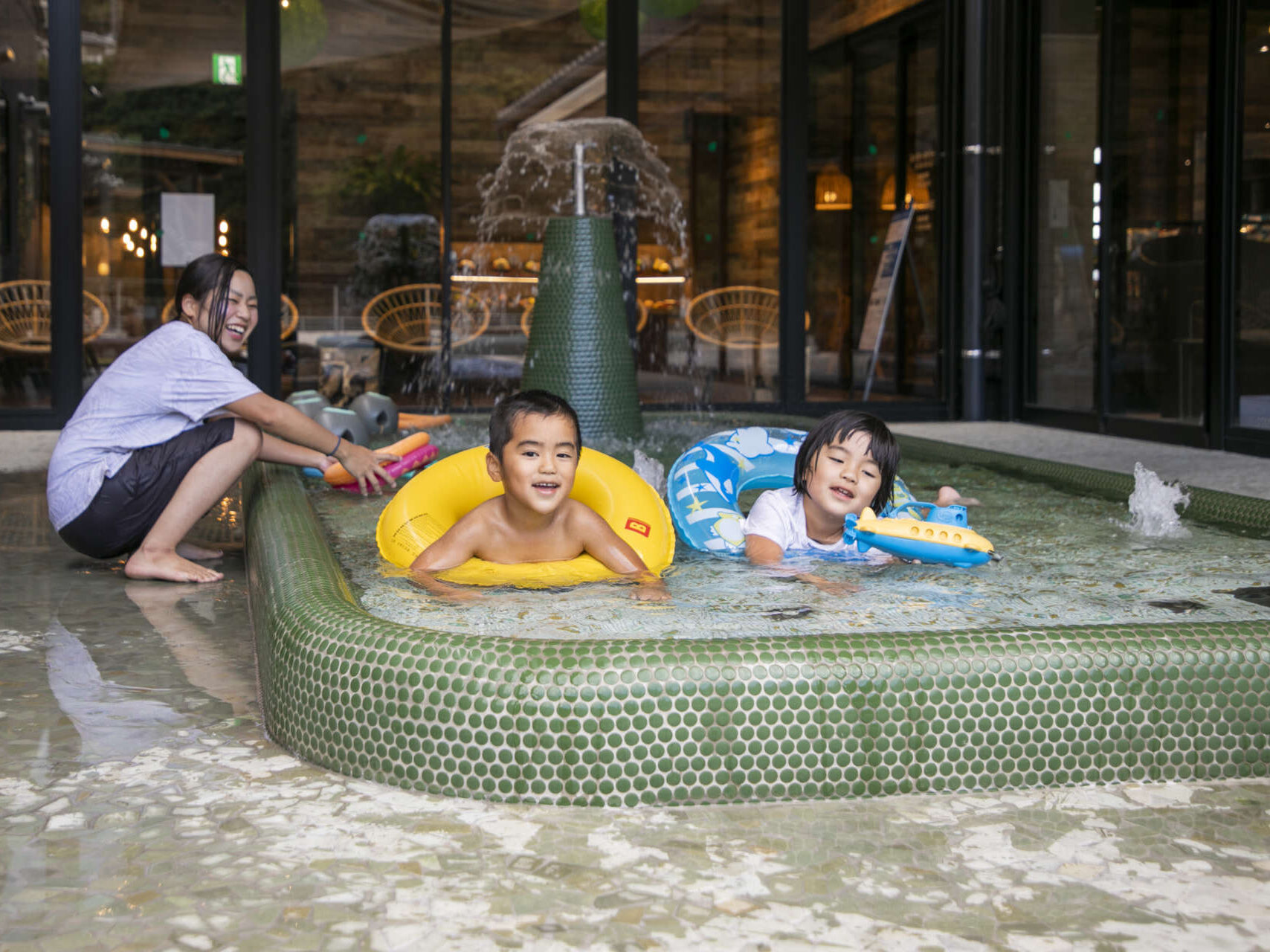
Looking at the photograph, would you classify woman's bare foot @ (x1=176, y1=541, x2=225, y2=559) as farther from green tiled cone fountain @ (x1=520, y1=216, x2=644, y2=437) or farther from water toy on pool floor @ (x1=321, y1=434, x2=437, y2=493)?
green tiled cone fountain @ (x1=520, y1=216, x2=644, y2=437)

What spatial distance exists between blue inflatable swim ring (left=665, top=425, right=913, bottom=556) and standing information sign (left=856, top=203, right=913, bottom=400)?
18.4ft

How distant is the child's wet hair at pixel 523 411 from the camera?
327 centimetres

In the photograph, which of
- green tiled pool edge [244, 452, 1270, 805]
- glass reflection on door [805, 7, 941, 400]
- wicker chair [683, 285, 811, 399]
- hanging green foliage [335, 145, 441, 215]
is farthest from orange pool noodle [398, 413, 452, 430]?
green tiled pool edge [244, 452, 1270, 805]

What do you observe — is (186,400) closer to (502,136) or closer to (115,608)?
(115,608)

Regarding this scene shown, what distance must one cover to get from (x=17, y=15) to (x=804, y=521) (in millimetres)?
7326

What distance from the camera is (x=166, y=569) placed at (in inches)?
162

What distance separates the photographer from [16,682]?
2980 mm

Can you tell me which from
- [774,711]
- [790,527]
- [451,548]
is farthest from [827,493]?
[774,711]

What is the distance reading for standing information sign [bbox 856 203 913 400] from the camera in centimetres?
1017

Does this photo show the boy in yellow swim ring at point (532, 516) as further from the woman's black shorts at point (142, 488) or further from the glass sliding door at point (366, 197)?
the glass sliding door at point (366, 197)

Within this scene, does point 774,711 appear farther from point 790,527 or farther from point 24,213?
point 24,213

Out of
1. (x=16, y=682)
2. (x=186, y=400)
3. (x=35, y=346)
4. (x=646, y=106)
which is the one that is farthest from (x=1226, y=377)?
(x=35, y=346)

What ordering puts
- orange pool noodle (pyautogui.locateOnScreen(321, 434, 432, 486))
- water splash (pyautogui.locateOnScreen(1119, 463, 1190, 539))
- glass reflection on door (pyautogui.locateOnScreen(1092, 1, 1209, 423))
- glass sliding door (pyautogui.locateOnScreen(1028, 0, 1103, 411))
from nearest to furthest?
water splash (pyautogui.locateOnScreen(1119, 463, 1190, 539)), orange pool noodle (pyautogui.locateOnScreen(321, 434, 432, 486)), glass reflection on door (pyautogui.locateOnScreen(1092, 1, 1209, 423)), glass sliding door (pyautogui.locateOnScreen(1028, 0, 1103, 411))

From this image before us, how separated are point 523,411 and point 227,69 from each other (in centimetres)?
708
